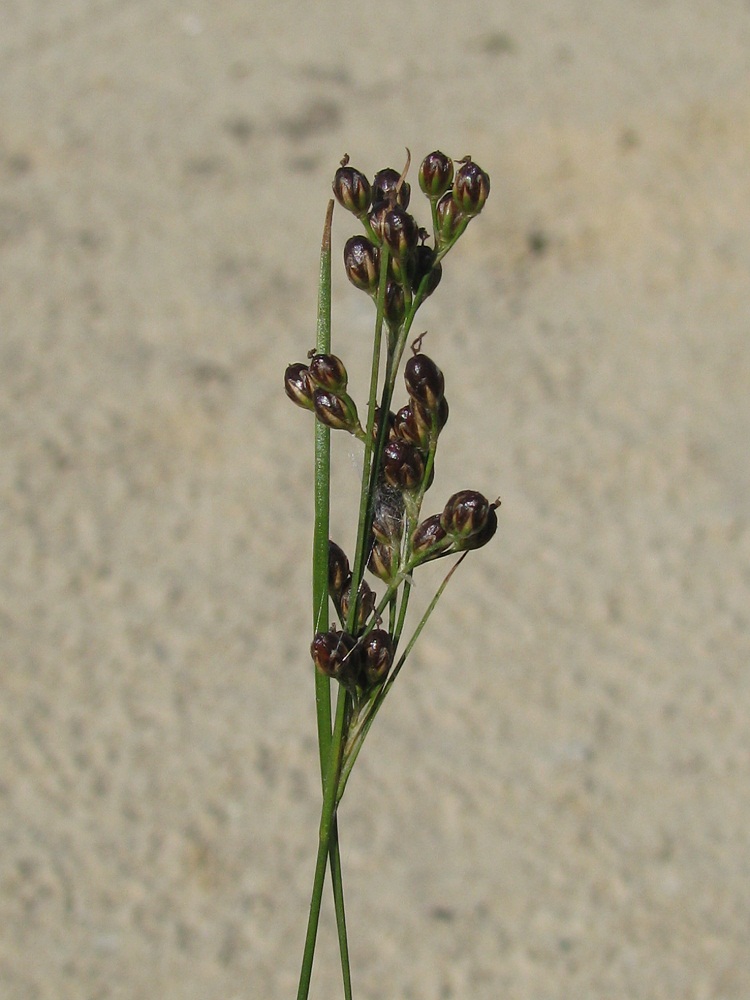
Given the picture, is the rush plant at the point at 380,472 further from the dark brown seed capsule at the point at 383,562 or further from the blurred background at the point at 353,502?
the blurred background at the point at 353,502

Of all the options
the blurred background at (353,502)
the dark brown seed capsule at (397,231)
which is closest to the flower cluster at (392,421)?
the dark brown seed capsule at (397,231)

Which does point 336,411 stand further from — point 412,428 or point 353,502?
point 353,502

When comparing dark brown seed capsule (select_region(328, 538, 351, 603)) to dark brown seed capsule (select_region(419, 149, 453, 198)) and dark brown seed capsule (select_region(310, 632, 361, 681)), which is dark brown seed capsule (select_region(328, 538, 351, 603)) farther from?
dark brown seed capsule (select_region(419, 149, 453, 198))

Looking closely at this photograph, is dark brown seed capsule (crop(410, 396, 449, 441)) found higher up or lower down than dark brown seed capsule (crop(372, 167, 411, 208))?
lower down

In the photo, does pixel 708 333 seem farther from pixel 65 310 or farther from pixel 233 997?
pixel 233 997

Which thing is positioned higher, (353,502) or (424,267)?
(353,502)

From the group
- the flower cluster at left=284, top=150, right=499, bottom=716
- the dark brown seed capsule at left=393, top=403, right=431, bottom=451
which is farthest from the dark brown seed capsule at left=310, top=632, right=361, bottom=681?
the dark brown seed capsule at left=393, top=403, right=431, bottom=451

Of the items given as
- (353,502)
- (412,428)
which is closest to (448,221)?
(412,428)
